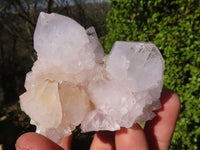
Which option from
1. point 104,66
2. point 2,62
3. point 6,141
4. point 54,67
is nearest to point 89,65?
point 104,66

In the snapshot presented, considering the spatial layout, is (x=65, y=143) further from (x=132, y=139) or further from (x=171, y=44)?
(x=171, y=44)

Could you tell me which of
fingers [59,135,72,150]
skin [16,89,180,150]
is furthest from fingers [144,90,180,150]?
fingers [59,135,72,150]

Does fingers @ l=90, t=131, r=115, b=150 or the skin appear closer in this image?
the skin

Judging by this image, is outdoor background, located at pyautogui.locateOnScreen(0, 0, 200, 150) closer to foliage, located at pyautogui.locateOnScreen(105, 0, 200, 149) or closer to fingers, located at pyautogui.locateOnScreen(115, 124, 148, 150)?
foliage, located at pyautogui.locateOnScreen(105, 0, 200, 149)

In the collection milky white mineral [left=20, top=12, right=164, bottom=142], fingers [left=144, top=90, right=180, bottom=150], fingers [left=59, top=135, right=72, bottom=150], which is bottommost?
fingers [left=59, top=135, right=72, bottom=150]

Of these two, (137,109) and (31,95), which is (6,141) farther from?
(137,109)

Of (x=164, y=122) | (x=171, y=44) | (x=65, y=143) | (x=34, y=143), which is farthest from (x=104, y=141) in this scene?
(x=171, y=44)
